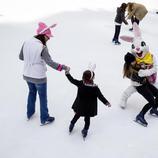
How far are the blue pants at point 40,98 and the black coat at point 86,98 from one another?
524 mm

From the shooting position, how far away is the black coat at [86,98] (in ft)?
13.1

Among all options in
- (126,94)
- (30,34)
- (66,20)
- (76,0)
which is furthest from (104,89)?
(76,0)

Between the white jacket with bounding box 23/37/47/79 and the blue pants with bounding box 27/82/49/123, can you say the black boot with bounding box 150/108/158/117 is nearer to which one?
the blue pants with bounding box 27/82/49/123

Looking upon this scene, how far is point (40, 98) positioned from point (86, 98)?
783mm

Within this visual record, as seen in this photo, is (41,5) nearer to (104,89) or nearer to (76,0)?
(76,0)

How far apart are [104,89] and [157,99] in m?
1.38

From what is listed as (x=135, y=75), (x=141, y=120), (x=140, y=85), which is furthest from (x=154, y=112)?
(x=135, y=75)

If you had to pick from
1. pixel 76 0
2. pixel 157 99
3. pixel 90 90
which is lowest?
pixel 76 0

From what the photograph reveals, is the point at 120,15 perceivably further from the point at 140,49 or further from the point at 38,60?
the point at 38,60

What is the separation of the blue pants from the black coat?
1.72 feet

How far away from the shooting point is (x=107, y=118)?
499 centimetres

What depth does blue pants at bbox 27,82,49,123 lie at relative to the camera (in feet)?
14.3

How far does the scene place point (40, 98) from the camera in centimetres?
443

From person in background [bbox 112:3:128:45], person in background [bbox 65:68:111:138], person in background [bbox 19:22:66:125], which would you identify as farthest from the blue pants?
person in background [bbox 112:3:128:45]
